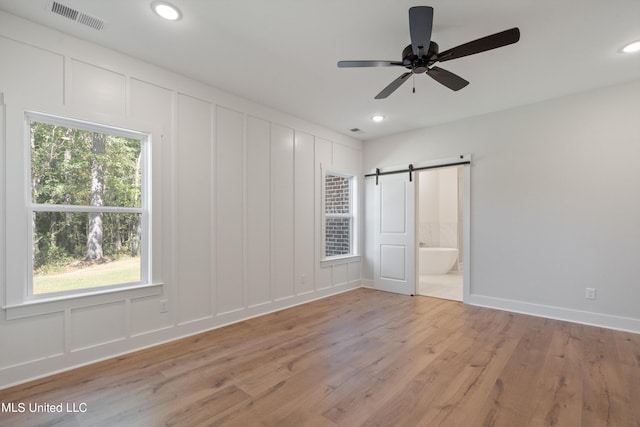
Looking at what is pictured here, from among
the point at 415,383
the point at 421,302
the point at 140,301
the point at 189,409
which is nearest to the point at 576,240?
the point at 421,302

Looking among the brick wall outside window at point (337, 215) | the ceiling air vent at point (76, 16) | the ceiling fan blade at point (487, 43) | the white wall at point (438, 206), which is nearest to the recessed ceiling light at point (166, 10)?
the ceiling air vent at point (76, 16)

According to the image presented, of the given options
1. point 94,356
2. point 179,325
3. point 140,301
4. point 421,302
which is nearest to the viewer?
point 94,356

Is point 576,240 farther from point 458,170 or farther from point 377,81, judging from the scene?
point 458,170

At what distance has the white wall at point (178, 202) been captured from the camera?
224 centimetres

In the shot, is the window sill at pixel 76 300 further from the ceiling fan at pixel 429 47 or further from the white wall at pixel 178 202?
the ceiling fan at pixel 429 47

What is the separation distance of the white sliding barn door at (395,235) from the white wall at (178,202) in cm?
98

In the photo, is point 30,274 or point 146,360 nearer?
point 30,274

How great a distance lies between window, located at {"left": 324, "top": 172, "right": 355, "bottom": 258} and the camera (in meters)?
5.09

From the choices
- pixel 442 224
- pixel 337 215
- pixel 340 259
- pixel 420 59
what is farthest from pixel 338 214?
pixel 442 224

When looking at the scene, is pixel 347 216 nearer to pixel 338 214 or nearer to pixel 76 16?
pixel 338 214

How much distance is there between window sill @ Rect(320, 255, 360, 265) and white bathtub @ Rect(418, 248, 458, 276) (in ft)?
6.77

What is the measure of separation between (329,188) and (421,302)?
7.71ft

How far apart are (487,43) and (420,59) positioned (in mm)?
466

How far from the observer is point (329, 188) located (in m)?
5.19
